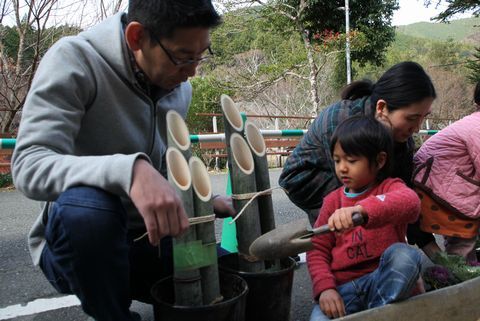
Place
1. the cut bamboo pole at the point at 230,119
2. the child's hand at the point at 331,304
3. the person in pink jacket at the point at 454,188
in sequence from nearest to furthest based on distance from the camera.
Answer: the child's hand at the point at 331,304 < the cut bamboo pole at the point at 230,119 < the person in pink jacket at the point at 454,188

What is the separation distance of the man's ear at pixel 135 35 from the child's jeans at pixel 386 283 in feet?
Result: 3.67

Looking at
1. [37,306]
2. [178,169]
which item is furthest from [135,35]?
[37,306]

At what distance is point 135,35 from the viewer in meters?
1.46

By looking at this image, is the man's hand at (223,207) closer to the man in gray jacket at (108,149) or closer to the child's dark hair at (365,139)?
the man in gray jacket at (108,149)

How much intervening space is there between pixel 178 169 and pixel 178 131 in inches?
7.1

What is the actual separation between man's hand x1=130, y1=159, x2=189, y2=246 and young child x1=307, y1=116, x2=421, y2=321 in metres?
0.66

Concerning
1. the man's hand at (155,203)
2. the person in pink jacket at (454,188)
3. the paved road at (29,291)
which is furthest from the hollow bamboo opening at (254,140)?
the person in pink jacket at (454,188)

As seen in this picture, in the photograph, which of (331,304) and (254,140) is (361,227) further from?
(254,140)

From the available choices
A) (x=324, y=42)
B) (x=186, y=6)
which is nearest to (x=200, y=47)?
(x=186, y=6)

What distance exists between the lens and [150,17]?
1418 mm

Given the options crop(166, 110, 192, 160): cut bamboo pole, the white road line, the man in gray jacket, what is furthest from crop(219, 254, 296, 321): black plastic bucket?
the white road line

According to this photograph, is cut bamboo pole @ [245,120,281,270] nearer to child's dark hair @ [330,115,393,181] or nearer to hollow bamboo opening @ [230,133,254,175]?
hollow bamboo opening @ [230,133,254,175]

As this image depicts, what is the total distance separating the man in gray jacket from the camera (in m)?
1.18

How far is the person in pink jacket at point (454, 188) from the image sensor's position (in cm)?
229
